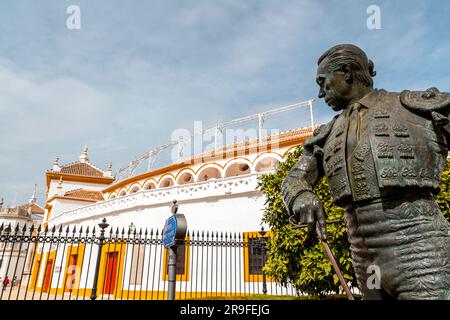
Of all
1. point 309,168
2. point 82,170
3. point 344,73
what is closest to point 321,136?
point 309,168

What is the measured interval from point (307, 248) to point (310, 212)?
5800mm

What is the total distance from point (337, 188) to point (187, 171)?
68.2 ft

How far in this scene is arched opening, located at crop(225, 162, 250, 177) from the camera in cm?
2098

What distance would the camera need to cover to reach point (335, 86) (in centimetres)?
215

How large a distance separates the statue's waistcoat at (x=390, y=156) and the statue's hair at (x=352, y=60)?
259 millimetres

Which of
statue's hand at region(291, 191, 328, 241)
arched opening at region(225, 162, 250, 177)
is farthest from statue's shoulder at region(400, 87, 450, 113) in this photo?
arched opening at region(225, 162, 250, 177)

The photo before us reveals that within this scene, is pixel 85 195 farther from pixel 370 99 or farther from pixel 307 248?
pixel 370 99

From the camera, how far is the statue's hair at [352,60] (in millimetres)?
2098

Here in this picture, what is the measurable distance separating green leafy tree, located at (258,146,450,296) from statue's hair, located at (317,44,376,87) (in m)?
4.30

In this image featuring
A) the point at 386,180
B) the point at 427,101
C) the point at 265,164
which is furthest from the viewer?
the point at 265,164

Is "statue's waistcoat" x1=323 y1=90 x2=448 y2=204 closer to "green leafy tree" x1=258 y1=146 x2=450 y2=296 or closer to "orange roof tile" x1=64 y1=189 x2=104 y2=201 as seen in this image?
"green leafy tree" x1=258 y1=146 x2=450 y2=296

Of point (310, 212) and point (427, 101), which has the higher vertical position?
point (427, 101)

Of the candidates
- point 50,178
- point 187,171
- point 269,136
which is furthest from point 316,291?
point 50,178
